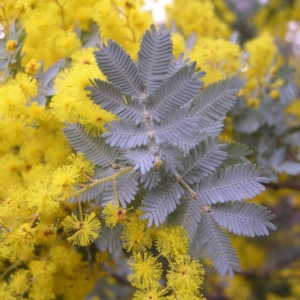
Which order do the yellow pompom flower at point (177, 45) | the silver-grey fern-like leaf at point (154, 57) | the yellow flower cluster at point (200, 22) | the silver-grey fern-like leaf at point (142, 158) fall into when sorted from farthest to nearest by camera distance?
the yellow flower cluster at point (200, 22) < the yellow pompom flower at point (177, 45) < the silver-grey fern-like leaf at point (154, 57) < the silver-grey fern-like leaf at point (142, 158)

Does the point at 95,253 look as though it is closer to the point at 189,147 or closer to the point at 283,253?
the point at 189,147

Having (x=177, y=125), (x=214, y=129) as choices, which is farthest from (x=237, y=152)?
(x=177, y=125)

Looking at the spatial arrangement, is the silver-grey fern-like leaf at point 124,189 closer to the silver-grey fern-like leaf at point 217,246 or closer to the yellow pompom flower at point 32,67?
the silver-grey fern-like leaf at point 217,246

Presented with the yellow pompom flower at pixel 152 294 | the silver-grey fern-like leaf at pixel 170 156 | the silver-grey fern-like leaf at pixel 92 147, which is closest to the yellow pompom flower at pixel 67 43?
the silver-grey fern-like leaf at pixel 92 147

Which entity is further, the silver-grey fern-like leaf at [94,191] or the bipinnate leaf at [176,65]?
the bipinnate leaf at [176,65]

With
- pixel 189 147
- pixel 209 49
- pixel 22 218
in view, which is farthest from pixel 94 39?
pixel 22 218

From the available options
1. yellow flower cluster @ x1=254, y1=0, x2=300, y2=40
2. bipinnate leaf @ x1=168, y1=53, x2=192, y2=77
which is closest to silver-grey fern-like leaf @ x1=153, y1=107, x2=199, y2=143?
bipinnate leaf @ x1=168, y1=53, x2=192, y2=77
